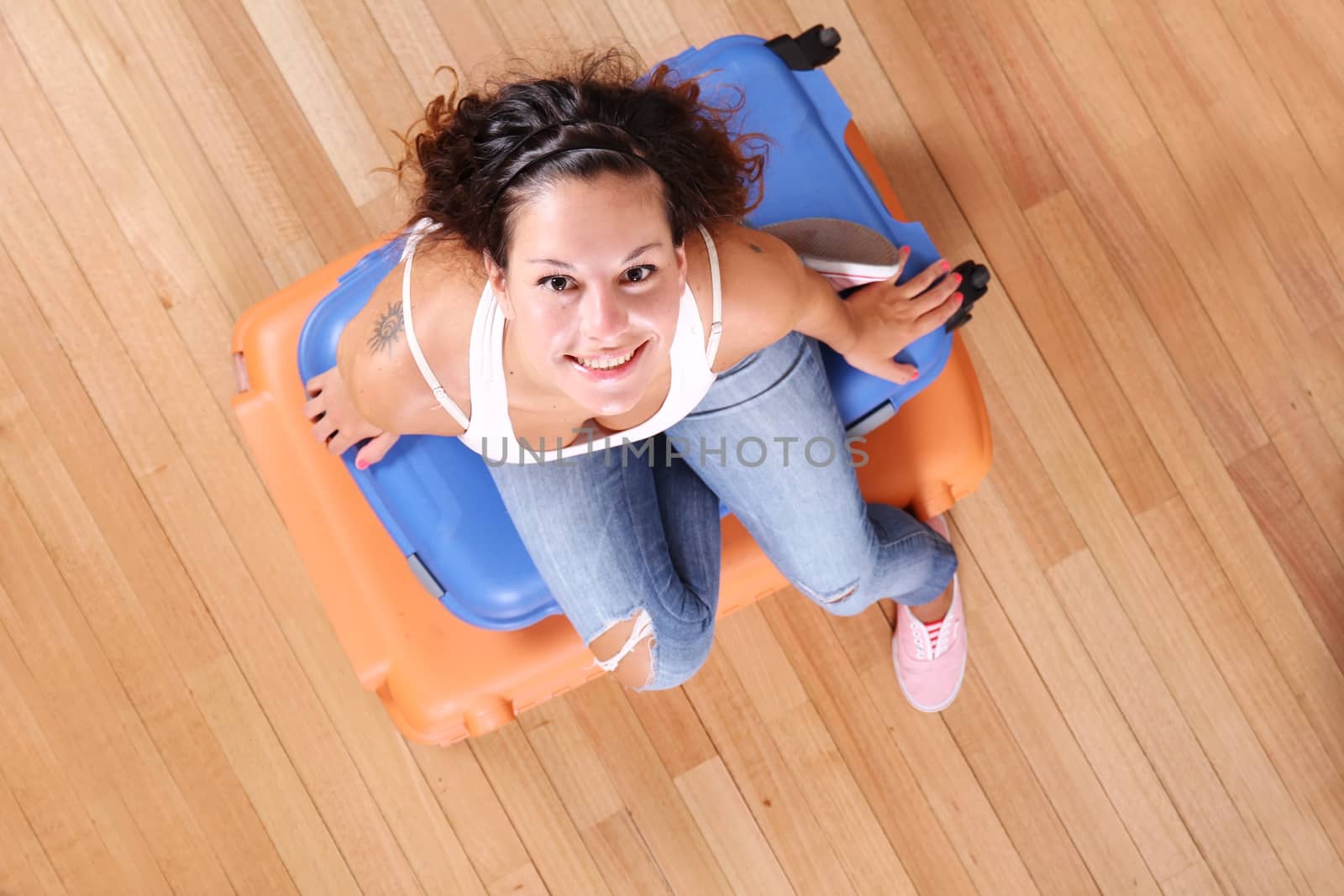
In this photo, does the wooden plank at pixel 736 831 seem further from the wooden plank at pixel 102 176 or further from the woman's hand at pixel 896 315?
the wooden plank at pixel 102 176

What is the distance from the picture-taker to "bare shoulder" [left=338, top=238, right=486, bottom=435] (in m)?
0.98

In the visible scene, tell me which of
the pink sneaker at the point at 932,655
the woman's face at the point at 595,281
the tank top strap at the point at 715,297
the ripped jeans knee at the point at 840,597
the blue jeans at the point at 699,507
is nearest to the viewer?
the woman's face at the point at 595,281

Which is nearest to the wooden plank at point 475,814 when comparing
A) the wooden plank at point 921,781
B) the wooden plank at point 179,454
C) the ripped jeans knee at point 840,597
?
the wooden plank at point 179,454

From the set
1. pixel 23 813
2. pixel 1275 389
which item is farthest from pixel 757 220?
pixel 23 813

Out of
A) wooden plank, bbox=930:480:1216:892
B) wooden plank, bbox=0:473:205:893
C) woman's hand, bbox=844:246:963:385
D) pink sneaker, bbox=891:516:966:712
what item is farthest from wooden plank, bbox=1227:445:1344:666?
wooden plank, bbox=0:473:205:893

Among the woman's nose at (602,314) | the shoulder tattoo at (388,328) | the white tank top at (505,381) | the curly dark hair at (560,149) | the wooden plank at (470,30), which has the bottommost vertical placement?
the white tank top at (505,381)

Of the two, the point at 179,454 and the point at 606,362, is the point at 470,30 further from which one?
the point at 606,362

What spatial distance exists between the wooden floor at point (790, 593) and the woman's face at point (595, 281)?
812 millimetres

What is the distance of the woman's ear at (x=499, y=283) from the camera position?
0.86m

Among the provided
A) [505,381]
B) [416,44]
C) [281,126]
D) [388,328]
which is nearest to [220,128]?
[281,126]

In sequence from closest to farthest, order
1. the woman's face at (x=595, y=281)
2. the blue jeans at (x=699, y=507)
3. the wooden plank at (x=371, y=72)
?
the woman's face at (x=595, y=281) → the blue jeans at (x=699, y=507) → the wooden plank at (x=371, y=72)

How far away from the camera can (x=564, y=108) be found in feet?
2.68

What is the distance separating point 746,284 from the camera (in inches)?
38.8

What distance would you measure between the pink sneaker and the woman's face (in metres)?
0.82
